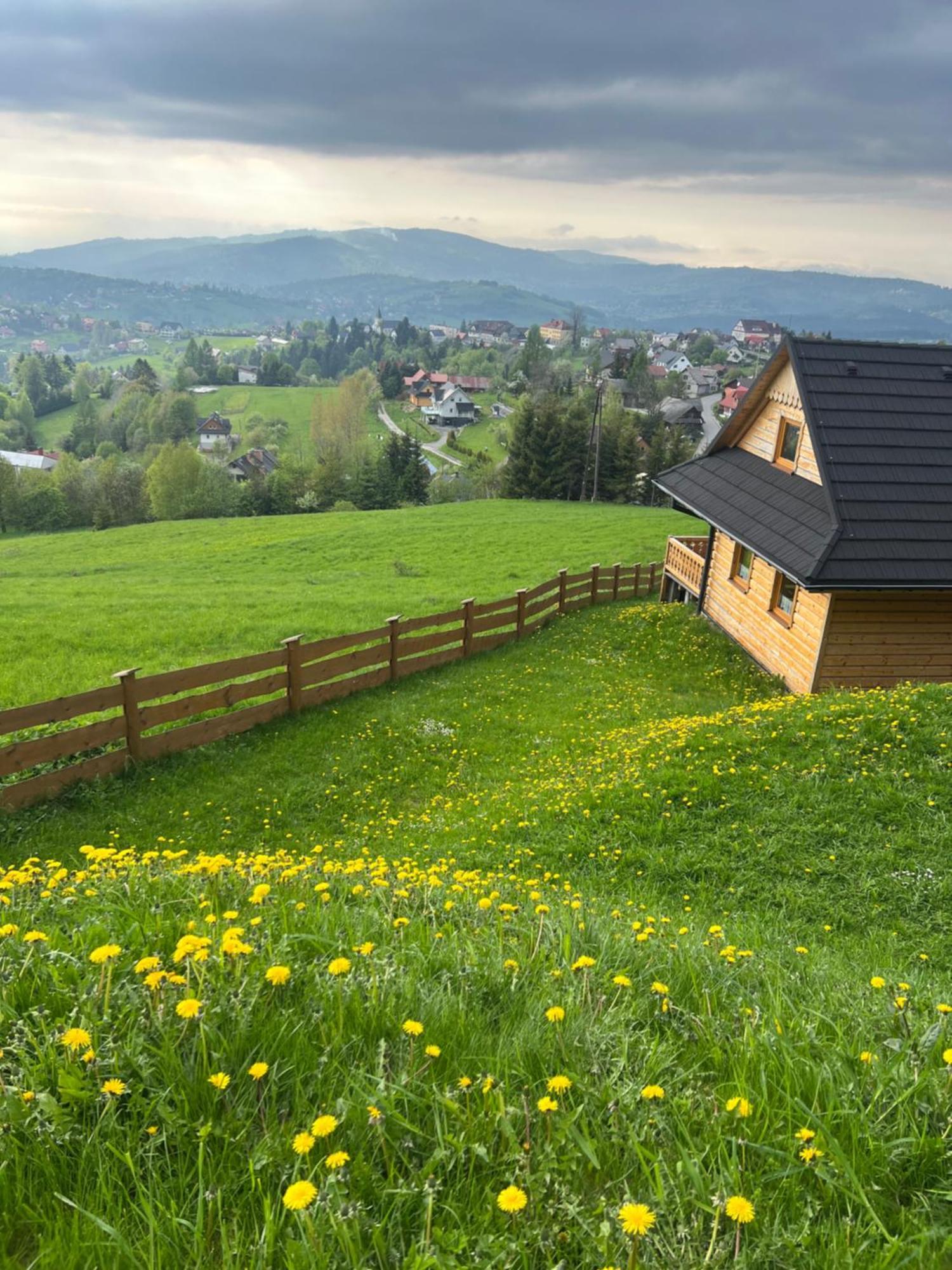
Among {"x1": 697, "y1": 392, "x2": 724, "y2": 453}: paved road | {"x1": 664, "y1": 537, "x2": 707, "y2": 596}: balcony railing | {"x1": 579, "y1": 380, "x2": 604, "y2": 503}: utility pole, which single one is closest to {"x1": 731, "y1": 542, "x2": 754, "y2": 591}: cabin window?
{"x1": 664, "y1": 537, "x2": 707, "y2": 596}: balcony railing

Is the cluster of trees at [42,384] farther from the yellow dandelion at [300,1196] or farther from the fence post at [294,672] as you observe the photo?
the yellow dandelion at [300,1196]

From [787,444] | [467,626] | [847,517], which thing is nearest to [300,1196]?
[847,517]

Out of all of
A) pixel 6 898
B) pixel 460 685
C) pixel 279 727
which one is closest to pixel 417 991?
pixel 6 898

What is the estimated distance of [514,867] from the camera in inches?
296

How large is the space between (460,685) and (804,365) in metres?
9.66

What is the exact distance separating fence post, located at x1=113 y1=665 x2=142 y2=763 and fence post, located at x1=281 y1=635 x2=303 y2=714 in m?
2.60

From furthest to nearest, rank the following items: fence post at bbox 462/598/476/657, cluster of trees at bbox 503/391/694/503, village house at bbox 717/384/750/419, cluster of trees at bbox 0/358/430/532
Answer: village house at bbox 717/384/750/419
cluster of trees at bbox 0/358/430/532
cluster of trees at bbox 503/391/694/503
fence post at bbox 462/598/476/657

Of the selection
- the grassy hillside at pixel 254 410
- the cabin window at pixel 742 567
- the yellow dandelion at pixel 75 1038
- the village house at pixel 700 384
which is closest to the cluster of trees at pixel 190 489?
the grassy hillside at pixel 254 410

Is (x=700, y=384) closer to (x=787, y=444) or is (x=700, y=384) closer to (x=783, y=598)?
(x=787, y=444)

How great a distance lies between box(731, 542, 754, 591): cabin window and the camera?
18.0 metres

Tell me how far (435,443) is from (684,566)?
11693 centimetres

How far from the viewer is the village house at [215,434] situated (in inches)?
5212

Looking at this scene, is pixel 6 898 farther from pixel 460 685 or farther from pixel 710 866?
pixel 460 685

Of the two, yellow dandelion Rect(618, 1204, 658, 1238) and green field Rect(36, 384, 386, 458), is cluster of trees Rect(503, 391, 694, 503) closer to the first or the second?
green field Rect(36, 384, 386, 458)
